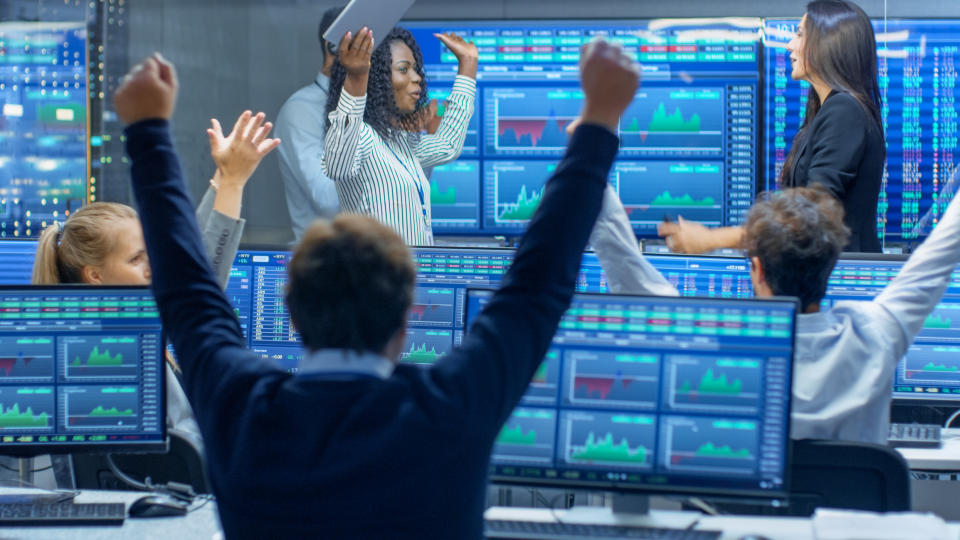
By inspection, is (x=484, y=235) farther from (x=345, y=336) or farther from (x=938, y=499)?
(x=345, y=336)

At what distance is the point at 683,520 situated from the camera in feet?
5.87

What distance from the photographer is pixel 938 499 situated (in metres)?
2.90

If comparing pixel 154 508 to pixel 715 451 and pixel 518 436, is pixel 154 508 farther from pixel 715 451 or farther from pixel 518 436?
pixel 715 451

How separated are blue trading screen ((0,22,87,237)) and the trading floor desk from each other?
140 inches

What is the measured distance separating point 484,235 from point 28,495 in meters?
2.84

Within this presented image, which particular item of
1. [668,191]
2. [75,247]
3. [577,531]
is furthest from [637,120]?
[577,531]

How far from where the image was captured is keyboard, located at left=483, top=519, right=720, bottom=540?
1.68 meters

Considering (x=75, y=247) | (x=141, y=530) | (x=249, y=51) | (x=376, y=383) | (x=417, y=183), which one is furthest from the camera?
(x=249, y=51)

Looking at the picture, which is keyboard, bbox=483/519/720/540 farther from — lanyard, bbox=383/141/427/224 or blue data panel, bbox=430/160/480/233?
blue data panel, bbox=430/160/480/233

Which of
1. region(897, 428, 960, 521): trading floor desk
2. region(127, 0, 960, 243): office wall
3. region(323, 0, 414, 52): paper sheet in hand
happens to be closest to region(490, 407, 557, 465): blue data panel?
region(897, 428, 960, 521): trading floor desk

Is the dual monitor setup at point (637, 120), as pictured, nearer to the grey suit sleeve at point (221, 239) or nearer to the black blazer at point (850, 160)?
the black blazer at point (850, 160)

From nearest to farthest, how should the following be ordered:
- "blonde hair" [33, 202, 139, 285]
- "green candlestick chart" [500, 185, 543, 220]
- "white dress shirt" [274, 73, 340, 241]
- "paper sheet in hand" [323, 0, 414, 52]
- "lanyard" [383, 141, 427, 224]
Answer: "blonde hair" [33, 202, 139, 285] → "paper sheet in hand" [323, 0, 414, 52] → "lanyard" [383, 141, 427, 224] → "white dress shirt" [274, 73, 340, 241] → "green candlestick chart" [500, 185, 543, 220]

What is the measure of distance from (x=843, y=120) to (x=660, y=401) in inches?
67.5

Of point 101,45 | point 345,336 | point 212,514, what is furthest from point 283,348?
point 101,45
